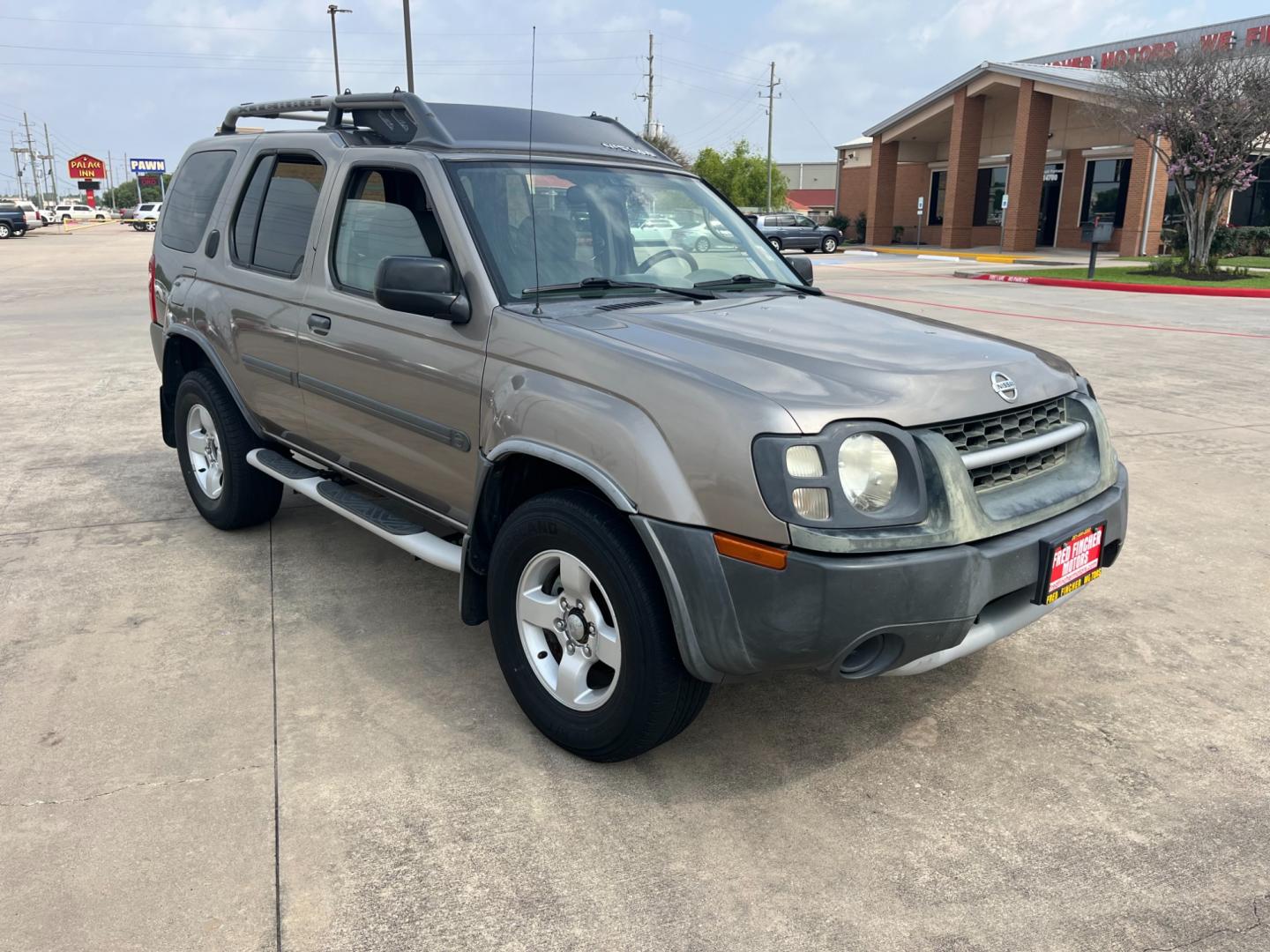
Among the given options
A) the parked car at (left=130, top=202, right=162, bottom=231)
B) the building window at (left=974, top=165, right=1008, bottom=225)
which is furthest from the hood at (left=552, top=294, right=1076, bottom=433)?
the parked car at (left=130, top=202, right=162, bottom=231)

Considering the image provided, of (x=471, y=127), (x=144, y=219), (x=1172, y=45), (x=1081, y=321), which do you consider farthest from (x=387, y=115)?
(x=144, y=219)

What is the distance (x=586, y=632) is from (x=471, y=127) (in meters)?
2.07

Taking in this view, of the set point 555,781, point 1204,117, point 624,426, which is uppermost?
point 1204,117

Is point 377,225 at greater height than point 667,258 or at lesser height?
greater

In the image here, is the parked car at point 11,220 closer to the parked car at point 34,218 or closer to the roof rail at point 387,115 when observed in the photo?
the parked car at point 34,218

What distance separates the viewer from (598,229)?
3.82 m

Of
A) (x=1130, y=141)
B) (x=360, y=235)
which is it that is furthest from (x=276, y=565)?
(x=1130, y=141)

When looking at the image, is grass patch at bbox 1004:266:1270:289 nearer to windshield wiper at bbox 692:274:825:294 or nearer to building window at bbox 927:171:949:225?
building window at bbox 927:171:949:225

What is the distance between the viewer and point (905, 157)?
136ft

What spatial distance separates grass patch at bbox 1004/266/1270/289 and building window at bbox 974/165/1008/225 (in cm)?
1272

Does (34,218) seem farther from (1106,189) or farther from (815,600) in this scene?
(815,600)

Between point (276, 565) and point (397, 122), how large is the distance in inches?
84.8

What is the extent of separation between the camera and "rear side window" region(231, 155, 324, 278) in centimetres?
434

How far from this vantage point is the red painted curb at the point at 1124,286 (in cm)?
1948
